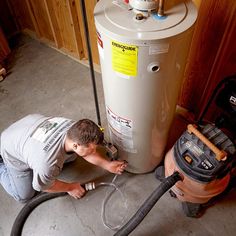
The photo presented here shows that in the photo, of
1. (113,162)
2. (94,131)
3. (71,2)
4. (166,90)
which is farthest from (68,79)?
(166,90)

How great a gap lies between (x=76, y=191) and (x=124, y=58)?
2.77 feet

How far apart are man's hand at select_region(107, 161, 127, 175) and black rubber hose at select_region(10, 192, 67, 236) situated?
0.32 m

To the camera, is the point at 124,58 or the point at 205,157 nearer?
the point at 124,58

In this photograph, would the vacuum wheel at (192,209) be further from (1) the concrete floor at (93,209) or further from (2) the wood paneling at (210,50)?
(2) the wood paneling at (210,50)

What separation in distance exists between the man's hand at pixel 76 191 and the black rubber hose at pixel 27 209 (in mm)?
68

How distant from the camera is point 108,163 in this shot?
4.32ft

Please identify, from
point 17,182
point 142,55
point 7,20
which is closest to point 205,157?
point 142,55

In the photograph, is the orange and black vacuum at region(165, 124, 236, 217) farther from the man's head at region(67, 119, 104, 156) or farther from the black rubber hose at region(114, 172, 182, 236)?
the man's head at region(67, 119, 104, 156)

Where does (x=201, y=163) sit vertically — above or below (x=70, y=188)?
above

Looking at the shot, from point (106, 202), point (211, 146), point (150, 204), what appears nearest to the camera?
point (211, 146)

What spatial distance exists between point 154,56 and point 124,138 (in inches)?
19.6

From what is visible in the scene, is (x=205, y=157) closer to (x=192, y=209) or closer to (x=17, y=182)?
(x=192, y=209)

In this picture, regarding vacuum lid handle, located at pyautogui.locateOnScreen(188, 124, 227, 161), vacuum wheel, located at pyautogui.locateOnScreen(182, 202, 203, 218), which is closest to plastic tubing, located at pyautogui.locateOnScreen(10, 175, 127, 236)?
vacuum wheel, located at pyautogui.locateOnScreen(182, 202, 203, 218)

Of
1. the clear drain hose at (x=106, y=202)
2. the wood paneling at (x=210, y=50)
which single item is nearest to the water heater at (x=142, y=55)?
the wood paneling at (x=210, y=50)
